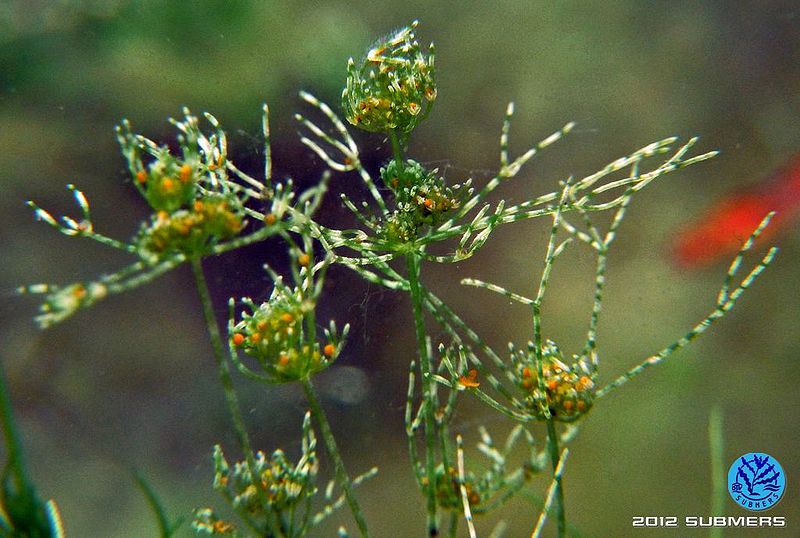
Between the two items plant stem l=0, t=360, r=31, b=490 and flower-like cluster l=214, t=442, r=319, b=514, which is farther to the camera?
flower-like cluster l=214, t=442, r=319, b=514

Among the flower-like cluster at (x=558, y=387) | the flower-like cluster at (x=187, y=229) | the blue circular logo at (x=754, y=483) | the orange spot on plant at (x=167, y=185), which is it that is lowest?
the blue circular logo at (x=754, y=483)

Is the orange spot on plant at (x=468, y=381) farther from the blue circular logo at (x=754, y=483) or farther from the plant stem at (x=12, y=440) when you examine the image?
the blue circular logo at (x=754, y=483)

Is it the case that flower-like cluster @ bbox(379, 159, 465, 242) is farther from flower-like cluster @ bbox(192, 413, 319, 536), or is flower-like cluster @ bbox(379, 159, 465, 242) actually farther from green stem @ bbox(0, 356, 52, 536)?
green stem @ bbox(0, 356, 52, 536)

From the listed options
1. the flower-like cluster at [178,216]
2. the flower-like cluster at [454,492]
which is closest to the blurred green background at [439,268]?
the flower-like cluster at [454,492]

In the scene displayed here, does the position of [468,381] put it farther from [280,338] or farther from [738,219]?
[738,219]

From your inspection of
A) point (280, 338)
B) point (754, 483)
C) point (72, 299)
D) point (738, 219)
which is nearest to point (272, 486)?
point (280, 338)

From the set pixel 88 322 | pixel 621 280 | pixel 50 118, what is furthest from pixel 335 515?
pixel 50 118

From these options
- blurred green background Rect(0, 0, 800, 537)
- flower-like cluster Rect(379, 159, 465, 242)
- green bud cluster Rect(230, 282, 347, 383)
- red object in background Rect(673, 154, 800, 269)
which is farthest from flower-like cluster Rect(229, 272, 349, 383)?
red object in background Rect(673, 154, 800, 269)
